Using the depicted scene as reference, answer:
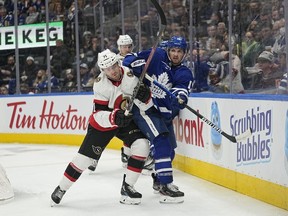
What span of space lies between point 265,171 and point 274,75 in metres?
1.45

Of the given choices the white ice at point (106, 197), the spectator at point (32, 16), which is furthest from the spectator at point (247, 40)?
the spectator at point (32, 16)

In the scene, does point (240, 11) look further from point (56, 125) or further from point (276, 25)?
point (56, 125)

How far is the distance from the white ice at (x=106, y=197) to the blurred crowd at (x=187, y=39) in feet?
3.84

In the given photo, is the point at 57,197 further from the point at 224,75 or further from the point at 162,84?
the point at 224,75

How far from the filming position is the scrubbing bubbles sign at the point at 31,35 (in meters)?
8.62

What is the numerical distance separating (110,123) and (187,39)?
3.22 m

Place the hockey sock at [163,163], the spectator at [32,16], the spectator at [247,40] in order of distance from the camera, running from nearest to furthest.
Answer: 1. the hockey sock at [163,163]
2. the spectator at [247,40]
3. the spectator at [32,16]

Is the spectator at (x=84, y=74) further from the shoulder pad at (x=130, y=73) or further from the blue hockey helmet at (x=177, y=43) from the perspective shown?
the shoulder pad at (x=130, y=73)

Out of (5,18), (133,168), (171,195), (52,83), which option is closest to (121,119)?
(133,168)

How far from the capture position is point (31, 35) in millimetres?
8758

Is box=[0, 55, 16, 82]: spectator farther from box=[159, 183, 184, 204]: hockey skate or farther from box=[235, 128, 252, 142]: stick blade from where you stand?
box=[235, 128, 252, 142]: stick blade

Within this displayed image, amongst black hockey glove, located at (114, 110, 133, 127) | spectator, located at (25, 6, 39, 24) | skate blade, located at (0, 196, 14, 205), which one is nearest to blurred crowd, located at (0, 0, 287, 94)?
spectator, located at (25, 6, 39, 24)

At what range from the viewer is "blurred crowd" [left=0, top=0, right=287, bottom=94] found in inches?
215

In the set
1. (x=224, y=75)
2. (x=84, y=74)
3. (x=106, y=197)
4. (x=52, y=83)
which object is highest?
(x=224, y=75)
